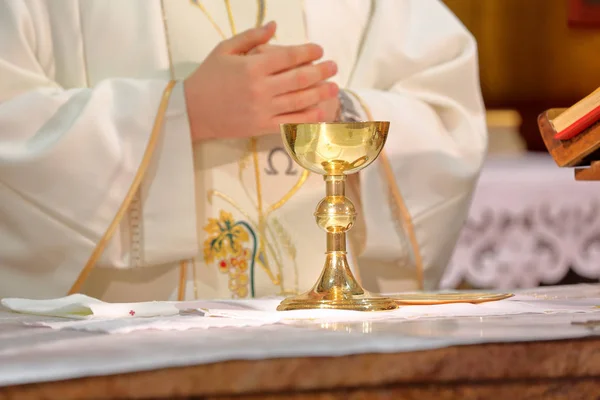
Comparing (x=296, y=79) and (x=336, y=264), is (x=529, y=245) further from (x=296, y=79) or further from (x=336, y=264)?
(x=336, y=264)

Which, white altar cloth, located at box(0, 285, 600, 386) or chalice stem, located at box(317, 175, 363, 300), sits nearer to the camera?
white altar cloth, located at box(0, 285, 600, 386)

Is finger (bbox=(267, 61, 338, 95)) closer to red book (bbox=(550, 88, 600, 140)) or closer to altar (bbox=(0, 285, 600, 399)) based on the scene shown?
red book (bbox=(550, 88, 600, 140))

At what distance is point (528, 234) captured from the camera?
3.31 meters

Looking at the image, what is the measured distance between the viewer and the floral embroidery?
1.85 m

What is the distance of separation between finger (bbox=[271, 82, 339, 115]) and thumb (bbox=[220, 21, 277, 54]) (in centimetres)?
10

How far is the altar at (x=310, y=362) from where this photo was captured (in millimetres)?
824

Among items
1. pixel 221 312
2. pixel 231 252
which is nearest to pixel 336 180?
pixel 221 312

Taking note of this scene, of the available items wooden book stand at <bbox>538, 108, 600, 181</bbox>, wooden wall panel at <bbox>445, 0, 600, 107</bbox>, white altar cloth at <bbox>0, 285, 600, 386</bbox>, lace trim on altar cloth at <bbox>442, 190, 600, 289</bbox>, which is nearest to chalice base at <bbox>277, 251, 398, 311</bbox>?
white altar cloth at <bbox>0, 285, 600, 386</bbox>

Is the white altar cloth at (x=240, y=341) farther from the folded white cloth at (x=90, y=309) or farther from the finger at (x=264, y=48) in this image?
the finger at (x=264, y=48)

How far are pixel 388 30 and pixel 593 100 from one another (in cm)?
80

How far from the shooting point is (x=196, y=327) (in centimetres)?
107

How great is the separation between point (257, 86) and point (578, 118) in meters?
0.55

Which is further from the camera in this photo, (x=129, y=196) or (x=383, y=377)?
(x=129, y=196)

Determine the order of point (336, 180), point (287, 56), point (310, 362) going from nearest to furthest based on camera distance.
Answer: point (310, 362) < point (336, 180) < point (287, 56)
